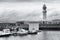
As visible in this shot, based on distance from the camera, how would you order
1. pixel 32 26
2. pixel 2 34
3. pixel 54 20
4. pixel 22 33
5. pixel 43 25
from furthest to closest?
pixel 54 20 → pixel 43 25 → pixel 32 26 → pixel 22 33 → pixel 2 34

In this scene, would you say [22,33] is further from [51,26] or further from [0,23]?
[51,26]

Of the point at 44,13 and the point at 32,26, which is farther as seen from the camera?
the point at 44,13

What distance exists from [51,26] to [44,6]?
22.6 feet

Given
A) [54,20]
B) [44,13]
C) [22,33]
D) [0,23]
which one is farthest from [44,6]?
[22,33]

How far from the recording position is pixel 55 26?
8231cm

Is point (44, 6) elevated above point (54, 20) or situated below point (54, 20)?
above

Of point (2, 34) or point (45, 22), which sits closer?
point (2, 34)

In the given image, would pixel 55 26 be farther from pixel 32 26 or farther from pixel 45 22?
pixel 32 26

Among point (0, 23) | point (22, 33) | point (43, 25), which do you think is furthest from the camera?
point (43, 25)

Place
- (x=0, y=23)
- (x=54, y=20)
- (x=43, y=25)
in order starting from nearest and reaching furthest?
(x=0, y=23) < (x=43, y=25) < (x=54, y=20)

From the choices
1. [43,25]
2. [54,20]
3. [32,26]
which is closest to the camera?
[32,26]

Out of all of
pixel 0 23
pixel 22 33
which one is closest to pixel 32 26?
pixel 0 23

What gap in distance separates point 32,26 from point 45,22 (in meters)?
18.1

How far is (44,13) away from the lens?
79938 mm
